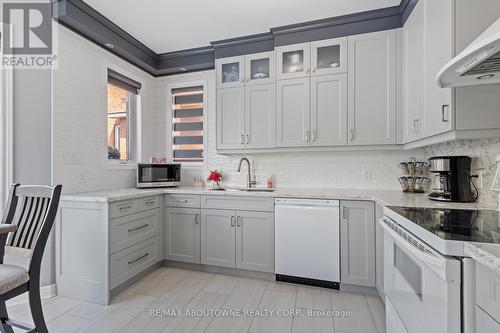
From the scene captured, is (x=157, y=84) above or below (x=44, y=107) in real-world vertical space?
above

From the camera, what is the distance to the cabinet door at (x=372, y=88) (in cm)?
247

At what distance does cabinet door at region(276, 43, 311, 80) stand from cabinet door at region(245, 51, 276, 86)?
0.29 ft

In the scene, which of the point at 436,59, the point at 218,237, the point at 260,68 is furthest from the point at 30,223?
the point at 436,59

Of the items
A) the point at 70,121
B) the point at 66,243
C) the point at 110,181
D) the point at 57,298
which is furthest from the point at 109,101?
the point at 57,298

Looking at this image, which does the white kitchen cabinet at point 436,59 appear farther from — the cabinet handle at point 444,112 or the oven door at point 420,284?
the oven door at point 420,284

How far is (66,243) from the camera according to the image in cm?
226

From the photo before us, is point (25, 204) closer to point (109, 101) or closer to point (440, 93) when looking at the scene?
point (109, 101)

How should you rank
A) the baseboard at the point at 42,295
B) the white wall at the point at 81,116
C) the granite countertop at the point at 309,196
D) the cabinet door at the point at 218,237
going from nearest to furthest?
the granite countertop at the point at 309,196 → the baseboard at the point at 42,295 → the white wall at the point at 81,116 → the cabinet door at the point at 218,237

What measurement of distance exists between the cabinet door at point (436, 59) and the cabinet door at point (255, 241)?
1581 mm

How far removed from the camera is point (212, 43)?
10.1 ft

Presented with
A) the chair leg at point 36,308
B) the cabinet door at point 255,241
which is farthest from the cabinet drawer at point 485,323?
the chair leg at point 36,308

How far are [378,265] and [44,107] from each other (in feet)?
10.9

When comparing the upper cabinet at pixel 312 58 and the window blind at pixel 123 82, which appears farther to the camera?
the window blind at pixel 123 82

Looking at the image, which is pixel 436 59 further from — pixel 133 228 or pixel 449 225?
pixel 133 228
